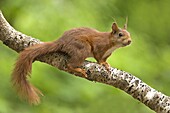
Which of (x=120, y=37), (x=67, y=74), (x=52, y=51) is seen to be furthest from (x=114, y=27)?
(x=67, y=74)

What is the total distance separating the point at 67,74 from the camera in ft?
14.6

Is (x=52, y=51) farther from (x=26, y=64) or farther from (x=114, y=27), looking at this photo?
(x=114, y=27)

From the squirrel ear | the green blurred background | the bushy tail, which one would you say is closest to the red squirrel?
the bushy tail

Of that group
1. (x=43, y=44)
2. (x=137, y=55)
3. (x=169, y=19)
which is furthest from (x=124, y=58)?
(x=169, y=19)

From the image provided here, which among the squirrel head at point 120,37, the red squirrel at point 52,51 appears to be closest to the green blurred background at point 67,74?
the squirrel head at point 120,37

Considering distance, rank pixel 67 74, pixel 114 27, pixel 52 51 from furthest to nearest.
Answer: pixel 67 74
pixel 114 27
pixel 52 51

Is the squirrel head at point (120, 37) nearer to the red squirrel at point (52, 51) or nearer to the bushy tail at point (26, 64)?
the red squirrel at point (52, 51)

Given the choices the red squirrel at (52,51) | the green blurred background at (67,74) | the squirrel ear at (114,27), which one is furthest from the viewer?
the green blurred background at (67,74)

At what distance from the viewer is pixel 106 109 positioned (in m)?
4.71

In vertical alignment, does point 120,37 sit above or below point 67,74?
below

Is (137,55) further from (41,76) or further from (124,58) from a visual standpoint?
(41,76)

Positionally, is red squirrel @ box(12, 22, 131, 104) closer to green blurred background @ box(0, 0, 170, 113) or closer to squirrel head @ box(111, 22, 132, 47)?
squirrel head @ box(111, 22, 132, 47)

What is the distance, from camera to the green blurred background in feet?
13.7

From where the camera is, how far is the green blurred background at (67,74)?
13.7 ft
